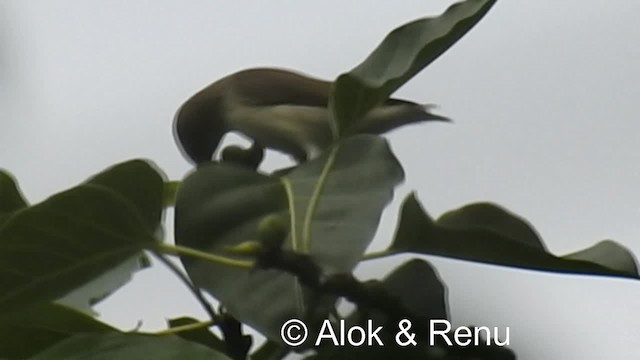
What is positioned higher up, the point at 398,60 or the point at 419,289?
the point at 398,60

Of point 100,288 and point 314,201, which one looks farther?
point 100,288

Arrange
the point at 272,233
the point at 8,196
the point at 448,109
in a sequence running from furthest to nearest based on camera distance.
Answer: the point at 448,109 → the point at 8,196 → the point at 272,233

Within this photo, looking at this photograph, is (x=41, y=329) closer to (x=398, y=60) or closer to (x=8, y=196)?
(x=8, y=196)

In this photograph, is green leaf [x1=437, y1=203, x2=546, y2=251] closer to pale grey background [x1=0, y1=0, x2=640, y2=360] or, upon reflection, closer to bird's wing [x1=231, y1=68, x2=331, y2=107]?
bird's wing [x1=231, y1=68, x2=331, y2=107]

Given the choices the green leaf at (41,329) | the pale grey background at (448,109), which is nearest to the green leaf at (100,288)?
the green leaf at (41,329)

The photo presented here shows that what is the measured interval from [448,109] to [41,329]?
42cm

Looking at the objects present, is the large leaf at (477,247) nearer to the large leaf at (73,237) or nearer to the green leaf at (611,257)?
the green leaf at (611,257)

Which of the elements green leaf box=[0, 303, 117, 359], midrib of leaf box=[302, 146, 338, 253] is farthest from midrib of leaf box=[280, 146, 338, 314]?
green leaf box=[0, 303, 117, 359]

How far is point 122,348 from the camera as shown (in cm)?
43

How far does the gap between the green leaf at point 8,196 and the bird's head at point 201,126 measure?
10 cm

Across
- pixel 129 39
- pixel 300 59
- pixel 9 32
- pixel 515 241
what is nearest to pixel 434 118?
pixel 515 241

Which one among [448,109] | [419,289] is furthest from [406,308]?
[448,109]

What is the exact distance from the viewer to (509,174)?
773 millimetres

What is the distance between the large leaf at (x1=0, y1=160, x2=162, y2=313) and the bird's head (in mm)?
102
